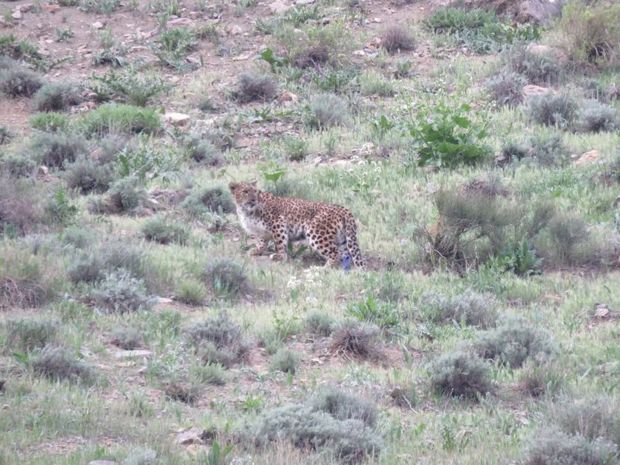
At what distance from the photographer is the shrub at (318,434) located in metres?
8.72

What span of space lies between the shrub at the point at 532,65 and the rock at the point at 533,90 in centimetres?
29

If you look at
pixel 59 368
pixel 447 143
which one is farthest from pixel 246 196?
pixel 59 368

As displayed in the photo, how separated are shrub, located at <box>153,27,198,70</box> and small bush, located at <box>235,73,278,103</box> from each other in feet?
6.15

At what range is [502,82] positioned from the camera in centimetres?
2177

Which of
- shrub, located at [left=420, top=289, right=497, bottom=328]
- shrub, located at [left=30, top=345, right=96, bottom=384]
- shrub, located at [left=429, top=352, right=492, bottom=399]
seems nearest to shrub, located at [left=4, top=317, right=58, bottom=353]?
shrub, located at [left=30, top=345, right=96, bottom=384]

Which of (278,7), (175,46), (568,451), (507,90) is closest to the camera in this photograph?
(568,451)

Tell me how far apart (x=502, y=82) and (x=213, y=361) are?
39.9ft

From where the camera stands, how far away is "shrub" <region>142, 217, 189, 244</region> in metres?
15.5

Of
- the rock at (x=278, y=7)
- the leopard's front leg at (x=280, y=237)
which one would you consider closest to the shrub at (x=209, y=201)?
the leopard's front leg at (x=280, y=237)

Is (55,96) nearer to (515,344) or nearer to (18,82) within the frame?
(18,82)

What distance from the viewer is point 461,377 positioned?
1063 centimetres

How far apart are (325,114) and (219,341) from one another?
9818 millimetres

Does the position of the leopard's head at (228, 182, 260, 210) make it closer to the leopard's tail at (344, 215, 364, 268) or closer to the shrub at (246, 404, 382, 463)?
the leopard's tail at (344, 215, 364, 268)

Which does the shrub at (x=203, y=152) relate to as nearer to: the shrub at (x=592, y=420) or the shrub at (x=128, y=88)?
the shrub at (x=128, y=88)
